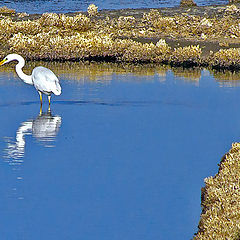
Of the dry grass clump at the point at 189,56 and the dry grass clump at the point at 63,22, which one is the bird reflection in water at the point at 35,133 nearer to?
the dry grass clump at the point at 189,56

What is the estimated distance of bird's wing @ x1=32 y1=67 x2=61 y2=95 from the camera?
57.2ft

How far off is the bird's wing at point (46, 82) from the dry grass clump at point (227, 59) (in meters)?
8.93

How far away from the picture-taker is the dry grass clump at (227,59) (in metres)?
24.6

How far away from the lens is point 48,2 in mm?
58625

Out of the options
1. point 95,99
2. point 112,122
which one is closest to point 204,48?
point 95,99

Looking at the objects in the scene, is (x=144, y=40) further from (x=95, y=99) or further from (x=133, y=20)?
(x=95, y=99)

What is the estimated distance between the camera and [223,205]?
945 cm

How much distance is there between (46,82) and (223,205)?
29.4 ft

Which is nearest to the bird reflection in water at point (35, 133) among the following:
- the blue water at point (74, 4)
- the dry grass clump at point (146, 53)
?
A: the dry grass clump at point (146, 53)

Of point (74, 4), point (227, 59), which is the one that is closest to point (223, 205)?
point (227, 59)

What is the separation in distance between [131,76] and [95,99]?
4.32 metres

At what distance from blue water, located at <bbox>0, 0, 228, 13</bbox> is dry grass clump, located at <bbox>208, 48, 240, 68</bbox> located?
27.5m

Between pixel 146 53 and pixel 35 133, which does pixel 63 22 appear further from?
pixel 35 133

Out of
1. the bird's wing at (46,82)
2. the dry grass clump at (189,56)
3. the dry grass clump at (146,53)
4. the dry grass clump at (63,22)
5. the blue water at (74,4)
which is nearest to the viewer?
the bird's wing at (46,82)
